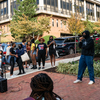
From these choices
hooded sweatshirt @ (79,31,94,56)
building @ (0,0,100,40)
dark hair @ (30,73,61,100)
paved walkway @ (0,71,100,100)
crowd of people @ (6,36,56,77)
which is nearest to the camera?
dark hair @ (30,73,61,100)

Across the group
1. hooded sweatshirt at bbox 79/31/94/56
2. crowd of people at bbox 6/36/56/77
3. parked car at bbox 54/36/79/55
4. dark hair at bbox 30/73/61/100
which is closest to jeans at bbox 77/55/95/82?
hooded sweatshirt at bbox 79/31/94/56

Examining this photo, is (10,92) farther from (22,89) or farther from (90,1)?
(90,1)

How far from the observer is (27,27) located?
23453 millimetres

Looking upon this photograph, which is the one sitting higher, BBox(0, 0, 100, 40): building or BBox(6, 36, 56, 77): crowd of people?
BBox(0, 0, 100, 40): building

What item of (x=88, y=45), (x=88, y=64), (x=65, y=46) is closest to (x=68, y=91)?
(x=88, y=64)

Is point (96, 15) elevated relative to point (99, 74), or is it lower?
elevated

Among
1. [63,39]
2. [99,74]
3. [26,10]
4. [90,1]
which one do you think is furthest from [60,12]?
[99,74]

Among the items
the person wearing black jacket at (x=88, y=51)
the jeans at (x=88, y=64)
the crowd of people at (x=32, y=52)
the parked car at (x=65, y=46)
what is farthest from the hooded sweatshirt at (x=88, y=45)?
the parked car at (x=65, y=46)

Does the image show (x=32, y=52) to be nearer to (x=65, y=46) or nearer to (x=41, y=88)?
(x=65, y=46)

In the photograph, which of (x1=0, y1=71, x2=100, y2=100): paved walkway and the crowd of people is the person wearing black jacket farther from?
the crowd of people

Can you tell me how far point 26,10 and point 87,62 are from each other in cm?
2421

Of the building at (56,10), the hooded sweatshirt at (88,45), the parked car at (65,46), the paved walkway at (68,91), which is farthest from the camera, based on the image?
the building at (56,10)

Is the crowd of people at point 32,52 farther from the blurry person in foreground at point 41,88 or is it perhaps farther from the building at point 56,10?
the building at point 56,10

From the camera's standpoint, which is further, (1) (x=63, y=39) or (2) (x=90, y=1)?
(2) (x=90, y=1)
